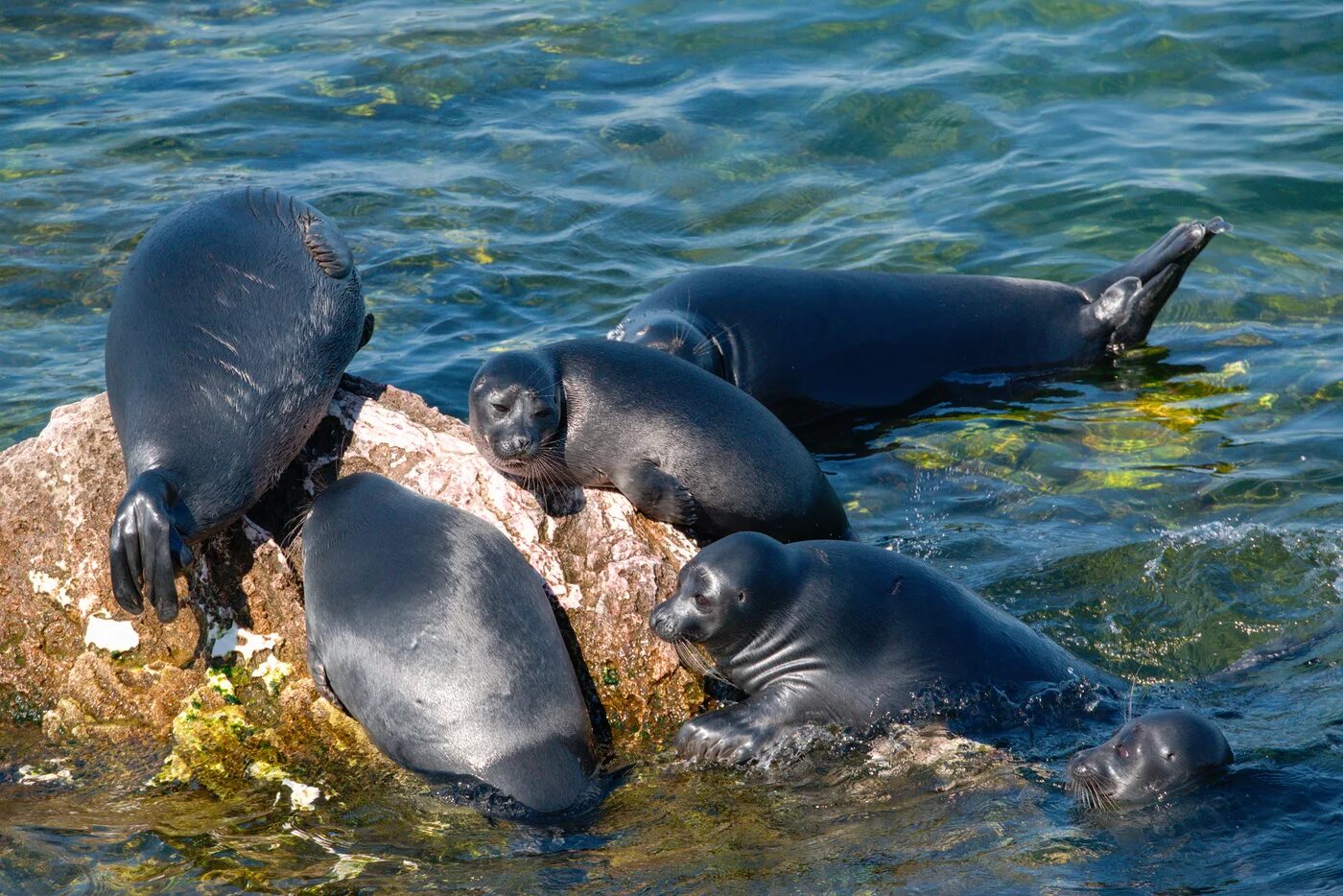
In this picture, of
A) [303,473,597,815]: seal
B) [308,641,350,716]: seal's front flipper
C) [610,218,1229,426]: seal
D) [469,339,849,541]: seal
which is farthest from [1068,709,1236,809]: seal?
[610,218,1229,426]: seal

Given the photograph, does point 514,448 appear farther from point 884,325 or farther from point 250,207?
point 884,325

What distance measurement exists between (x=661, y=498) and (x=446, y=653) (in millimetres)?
1437

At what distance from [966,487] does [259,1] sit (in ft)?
37.0

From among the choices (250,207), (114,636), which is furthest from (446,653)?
(250,207)

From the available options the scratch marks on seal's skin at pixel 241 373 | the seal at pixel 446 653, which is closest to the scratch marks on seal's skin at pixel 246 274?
the scratch marks on seal's skin at pixel 241 373

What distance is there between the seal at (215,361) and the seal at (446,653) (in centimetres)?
51

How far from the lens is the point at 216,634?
5742 millimetres

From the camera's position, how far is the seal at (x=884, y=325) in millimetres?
9266

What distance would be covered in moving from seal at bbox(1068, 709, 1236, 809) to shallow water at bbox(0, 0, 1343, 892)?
95 millimetres

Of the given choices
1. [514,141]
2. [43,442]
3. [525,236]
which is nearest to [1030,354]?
[525,236]

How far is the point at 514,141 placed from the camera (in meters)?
13.4

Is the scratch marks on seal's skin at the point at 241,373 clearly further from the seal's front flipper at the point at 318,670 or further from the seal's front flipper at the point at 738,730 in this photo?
the seal's front flipper at the point at 738,730

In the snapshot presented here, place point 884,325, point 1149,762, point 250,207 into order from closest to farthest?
1. point 1149,762
2. point 250,207
3. point 884,325

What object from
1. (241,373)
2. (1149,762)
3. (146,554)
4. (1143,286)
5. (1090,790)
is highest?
(241,373)
